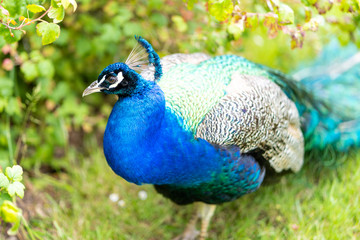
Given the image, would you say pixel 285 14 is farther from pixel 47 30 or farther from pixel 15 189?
pixel 15 189

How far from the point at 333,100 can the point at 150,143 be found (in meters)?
1.65

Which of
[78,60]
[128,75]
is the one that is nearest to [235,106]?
[128,75]

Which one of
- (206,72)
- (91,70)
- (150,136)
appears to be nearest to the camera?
(150,136)

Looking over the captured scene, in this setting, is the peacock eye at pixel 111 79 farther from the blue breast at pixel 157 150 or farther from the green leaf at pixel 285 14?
the green leaf at pixel 285 14

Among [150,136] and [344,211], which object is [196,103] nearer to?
[150,136]

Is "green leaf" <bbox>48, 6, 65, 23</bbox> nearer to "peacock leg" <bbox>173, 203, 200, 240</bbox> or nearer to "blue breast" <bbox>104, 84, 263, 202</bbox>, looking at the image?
"blue breast" <bbox>104, 84, 263, 202</bbox>

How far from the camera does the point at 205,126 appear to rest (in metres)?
1.94

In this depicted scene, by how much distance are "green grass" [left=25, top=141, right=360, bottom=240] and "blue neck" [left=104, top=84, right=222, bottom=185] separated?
82 centimetres

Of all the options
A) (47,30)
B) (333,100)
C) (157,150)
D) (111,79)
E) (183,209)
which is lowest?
(183,209)

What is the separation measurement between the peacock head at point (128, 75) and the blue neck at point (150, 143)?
0.15ft

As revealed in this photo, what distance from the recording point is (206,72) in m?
→ 2.14

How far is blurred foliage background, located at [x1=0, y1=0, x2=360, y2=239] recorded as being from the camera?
2.51m

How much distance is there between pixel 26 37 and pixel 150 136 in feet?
4.94

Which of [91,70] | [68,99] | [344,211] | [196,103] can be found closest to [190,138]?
[196,103]
